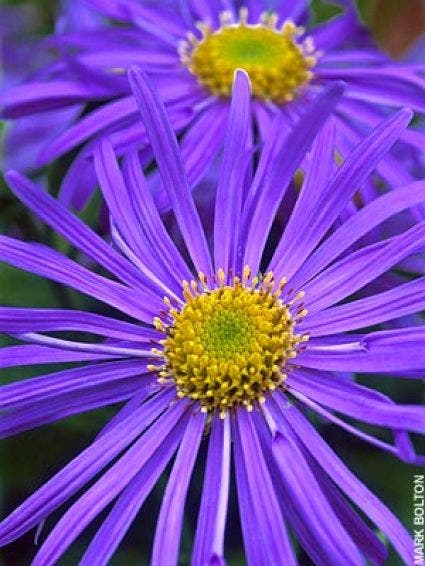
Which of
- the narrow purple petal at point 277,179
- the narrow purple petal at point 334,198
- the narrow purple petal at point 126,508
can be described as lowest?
the narrow purple petal at point 126,508

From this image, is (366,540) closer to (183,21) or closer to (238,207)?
(238,207)

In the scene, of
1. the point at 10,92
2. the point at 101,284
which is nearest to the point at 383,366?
the point at 101,284

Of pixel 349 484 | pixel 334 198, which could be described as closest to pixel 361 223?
pixel 334 198

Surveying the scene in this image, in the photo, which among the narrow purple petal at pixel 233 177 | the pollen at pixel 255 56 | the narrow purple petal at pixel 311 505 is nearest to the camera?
the narrow purple petal at pixel 311 505

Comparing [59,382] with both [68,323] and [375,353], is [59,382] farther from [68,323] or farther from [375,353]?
[375,353]

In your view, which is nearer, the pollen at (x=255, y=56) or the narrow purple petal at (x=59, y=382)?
the narrow purple petal at (x=59, y=382)

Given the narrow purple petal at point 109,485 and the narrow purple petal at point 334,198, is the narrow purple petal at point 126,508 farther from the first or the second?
the narrow purple petal at point 334,198

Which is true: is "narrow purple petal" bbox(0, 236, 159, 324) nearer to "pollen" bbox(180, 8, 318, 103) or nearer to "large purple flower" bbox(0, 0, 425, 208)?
"large purple flower" bbox(0, 0, 425, 208)

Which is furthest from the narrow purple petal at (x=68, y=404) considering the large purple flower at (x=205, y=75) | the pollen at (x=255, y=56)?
the pollen at (x=255, y=56)
